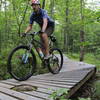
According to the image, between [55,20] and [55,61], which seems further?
[55,20]

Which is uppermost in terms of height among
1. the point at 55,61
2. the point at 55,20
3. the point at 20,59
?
the point at 55,20

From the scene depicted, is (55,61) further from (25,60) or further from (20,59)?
(25,60)

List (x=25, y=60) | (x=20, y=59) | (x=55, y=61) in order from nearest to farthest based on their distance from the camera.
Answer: (x=25, y=60), (x=20, y=59), (x=55, y=61)

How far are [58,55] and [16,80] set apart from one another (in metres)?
1.90

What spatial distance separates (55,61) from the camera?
5.11 meters

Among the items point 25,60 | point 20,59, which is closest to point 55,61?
point 20,59

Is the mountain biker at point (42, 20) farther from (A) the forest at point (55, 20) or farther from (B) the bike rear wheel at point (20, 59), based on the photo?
(A) the forest at point (55, 20)

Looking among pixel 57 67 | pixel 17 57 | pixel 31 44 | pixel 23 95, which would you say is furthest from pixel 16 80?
pixel 57 67

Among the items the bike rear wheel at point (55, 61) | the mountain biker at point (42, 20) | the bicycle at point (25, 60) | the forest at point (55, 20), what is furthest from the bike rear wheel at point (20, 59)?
the forest at point (55, 20)

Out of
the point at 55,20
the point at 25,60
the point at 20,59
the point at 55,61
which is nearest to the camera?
the point at 25,60

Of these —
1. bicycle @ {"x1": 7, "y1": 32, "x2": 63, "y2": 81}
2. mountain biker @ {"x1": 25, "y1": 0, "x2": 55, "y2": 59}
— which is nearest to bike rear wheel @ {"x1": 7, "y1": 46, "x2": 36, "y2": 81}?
bicycle @ {"x1": 7, "y1": 32, "x2": 63, "y2": 81}

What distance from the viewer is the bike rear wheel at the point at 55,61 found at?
4870 mm

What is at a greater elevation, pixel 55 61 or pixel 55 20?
pixel 55 20

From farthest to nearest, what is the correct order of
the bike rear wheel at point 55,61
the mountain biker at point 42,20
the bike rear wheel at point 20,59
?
the bike rear wheel at point 55,61 → the mountain biker at point 42,20 → the bike rear wheel at point 20,59
